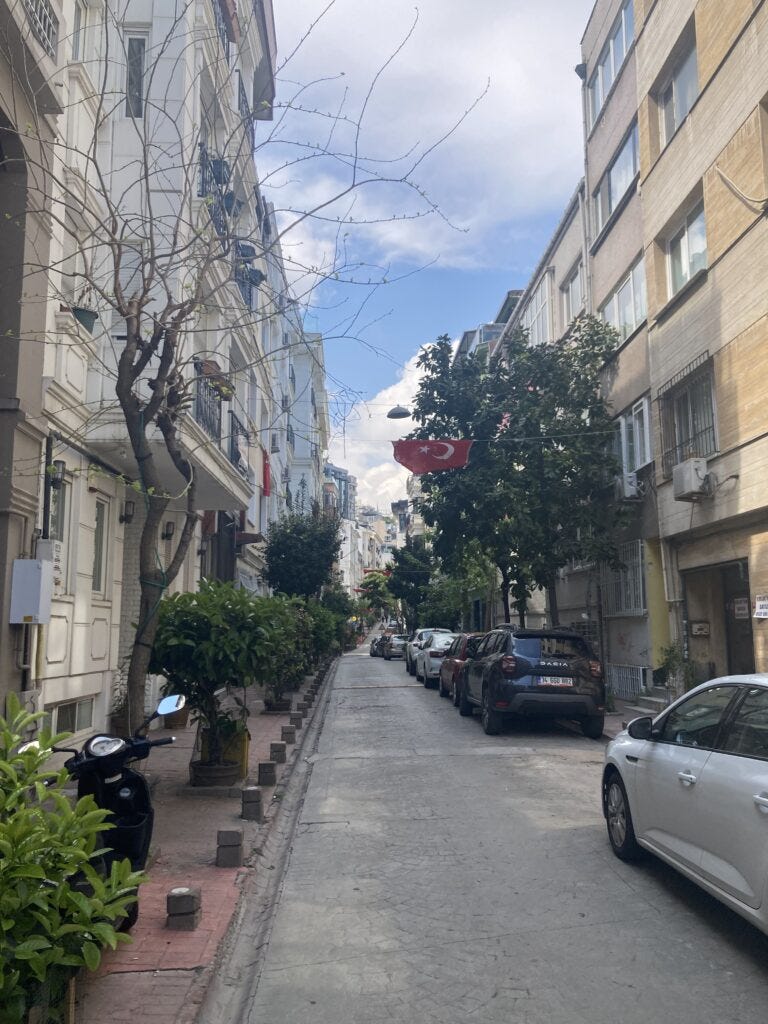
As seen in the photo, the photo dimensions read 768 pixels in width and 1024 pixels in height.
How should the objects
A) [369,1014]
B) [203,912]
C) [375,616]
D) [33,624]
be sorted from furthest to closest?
[375,616], [33,624], [203,912], [369,1014]

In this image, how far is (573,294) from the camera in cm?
2645

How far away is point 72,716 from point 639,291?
14525 millimetres

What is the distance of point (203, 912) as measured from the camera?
5.73 meters

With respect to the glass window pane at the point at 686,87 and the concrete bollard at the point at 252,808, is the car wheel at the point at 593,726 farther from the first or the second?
the glass window pane at the point at 686,87

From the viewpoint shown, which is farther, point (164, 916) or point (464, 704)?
point (464, 704)

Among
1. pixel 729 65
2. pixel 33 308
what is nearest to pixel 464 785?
pixel 33 308

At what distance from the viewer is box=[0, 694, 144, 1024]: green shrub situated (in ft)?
11.1

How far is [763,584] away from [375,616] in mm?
103380

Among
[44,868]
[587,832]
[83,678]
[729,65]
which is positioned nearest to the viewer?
[44,868]

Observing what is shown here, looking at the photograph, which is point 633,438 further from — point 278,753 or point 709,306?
point 278,753

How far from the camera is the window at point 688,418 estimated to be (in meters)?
15.8

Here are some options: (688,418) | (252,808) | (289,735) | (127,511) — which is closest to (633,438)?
(688,418)

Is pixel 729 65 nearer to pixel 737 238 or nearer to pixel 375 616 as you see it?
pixel 737 238

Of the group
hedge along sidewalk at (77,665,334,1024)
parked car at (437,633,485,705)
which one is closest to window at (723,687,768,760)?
hedge along sidewalk at (77,665,334,1024)
